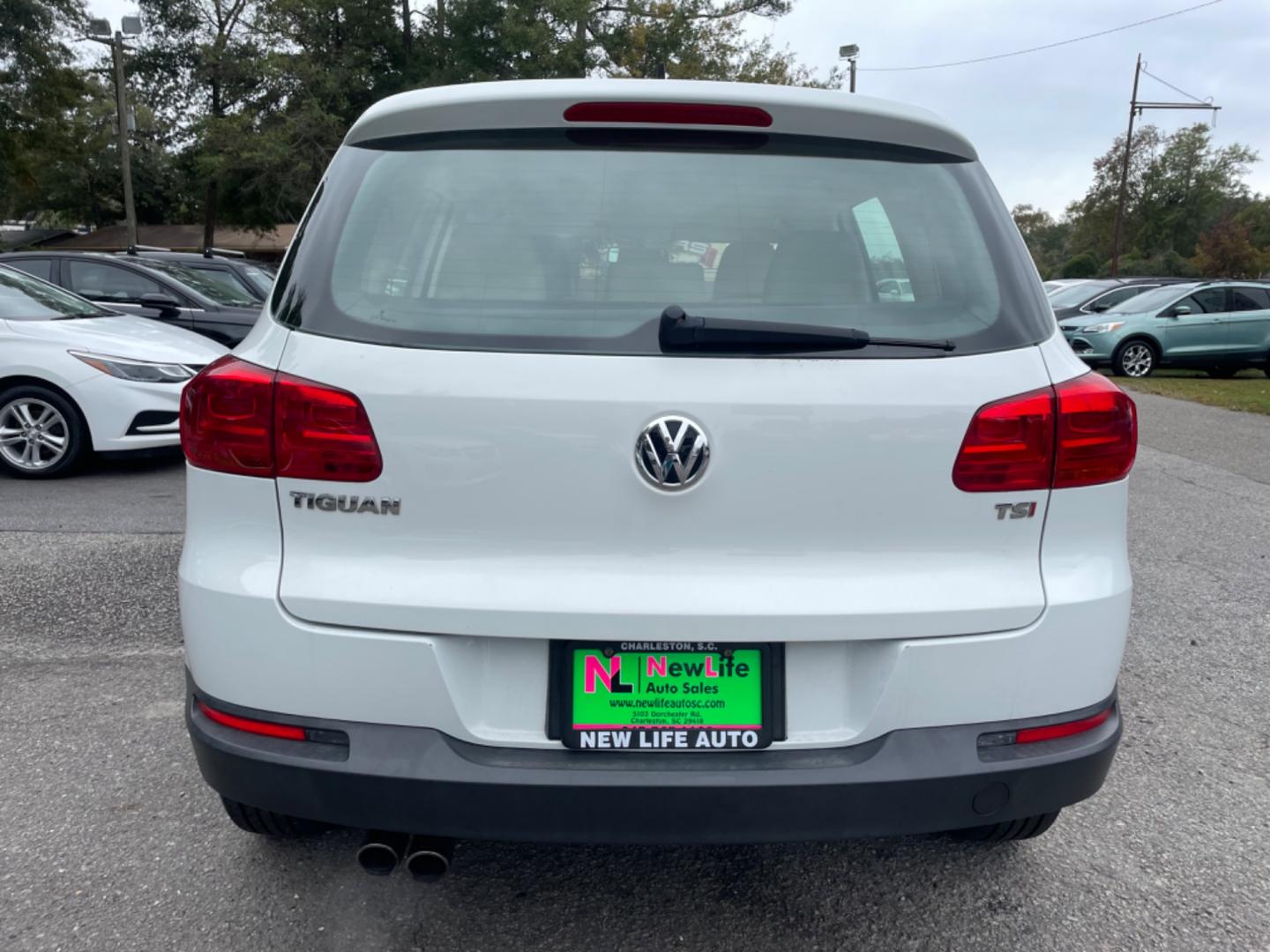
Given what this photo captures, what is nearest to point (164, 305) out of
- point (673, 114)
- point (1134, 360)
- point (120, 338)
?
point (120, 338)

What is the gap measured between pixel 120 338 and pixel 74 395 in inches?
20.9

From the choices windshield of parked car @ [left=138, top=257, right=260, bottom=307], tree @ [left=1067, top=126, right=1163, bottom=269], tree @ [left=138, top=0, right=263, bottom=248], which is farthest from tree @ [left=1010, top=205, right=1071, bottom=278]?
windshield of parked car @ [left=138, top=257, right=260, bottom=307]

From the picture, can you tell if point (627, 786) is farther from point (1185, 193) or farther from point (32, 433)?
point (1185, 193)

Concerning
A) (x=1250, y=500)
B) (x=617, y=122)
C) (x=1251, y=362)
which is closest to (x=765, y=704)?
(x=617, y=122)

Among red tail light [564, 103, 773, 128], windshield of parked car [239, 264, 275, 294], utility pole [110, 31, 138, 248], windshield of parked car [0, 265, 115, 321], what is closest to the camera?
red tail light [564, 103, 773, 128]

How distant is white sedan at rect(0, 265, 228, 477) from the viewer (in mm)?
6570

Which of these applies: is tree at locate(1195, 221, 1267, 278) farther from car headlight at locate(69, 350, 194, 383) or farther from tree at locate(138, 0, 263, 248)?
car headlight at locate(69, 350, 194, 383)

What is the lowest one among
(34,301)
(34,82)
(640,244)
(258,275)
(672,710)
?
(672,710)

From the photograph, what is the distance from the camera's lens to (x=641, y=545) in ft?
6.08

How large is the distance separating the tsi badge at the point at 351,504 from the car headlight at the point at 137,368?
543 centimetres

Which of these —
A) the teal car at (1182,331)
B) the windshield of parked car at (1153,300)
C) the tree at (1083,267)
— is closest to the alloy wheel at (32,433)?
the teal car at (1182,331)

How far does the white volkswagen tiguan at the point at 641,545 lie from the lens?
1.83m

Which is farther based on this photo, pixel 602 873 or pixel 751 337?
pixel 602 873

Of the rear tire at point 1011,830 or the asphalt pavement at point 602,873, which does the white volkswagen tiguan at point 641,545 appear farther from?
the asphalt pavement at point 602,873
